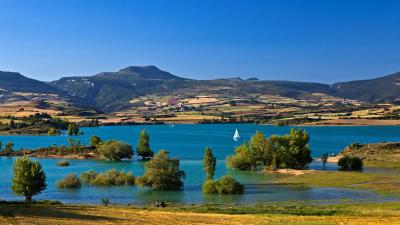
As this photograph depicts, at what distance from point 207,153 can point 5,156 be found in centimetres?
7316

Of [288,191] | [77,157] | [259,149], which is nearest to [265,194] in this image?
[288,191]

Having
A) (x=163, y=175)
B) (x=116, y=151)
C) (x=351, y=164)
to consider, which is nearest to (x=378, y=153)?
(x=351, y=164)

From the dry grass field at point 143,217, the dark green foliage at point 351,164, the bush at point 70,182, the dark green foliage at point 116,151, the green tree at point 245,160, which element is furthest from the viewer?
the dark green foliage at point 116,151

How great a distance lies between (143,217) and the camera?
152ft

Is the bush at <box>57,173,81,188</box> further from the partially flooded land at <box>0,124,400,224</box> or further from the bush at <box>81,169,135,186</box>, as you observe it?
the bush at <box>81,169,135,186</box>

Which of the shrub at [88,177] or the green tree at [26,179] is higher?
the green tree at [26,179]

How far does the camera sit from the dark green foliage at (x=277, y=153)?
354 feet

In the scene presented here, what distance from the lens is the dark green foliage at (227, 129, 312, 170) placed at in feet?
354

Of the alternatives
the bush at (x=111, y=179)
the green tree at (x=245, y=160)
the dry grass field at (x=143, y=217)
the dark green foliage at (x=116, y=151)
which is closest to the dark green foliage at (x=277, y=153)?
the green tree at (x=245, y=160)

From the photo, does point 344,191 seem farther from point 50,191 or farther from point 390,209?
point 50,191

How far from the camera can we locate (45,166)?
117 m

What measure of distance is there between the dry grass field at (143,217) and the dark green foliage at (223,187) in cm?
2551

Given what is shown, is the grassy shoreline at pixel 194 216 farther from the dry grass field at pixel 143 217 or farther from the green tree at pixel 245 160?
the green tree at pixel 245 160

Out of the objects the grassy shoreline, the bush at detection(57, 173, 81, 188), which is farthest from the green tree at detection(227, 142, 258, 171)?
the grassy shoreline
